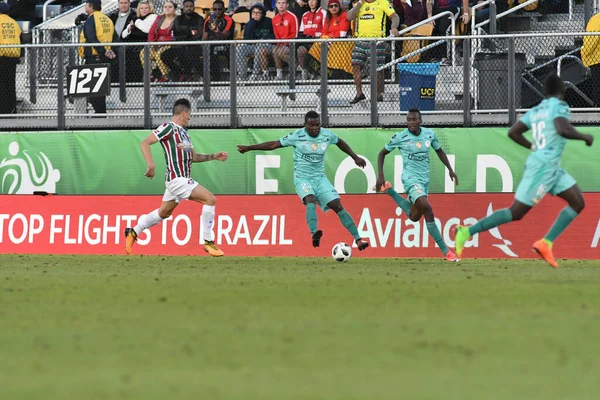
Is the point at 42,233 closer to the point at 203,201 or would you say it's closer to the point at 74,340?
the point at 203,201

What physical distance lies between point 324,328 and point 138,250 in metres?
12.2

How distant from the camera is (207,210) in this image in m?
17.8

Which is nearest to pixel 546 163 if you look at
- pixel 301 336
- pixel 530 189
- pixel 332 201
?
pixel 530 189

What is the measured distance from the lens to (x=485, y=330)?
8547 millimetres

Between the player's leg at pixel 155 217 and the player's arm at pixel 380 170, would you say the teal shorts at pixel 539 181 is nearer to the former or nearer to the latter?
the player's arm at pixel 380 170

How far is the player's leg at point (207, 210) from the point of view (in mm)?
17719

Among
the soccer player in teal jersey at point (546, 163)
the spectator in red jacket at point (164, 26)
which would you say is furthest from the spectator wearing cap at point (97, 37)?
the soccer player in teal jersey at point (546, 163)

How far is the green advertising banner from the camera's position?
19.4 m

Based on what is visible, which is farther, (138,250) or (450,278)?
(138,250)

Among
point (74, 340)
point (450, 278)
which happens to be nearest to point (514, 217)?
point (450, 278)

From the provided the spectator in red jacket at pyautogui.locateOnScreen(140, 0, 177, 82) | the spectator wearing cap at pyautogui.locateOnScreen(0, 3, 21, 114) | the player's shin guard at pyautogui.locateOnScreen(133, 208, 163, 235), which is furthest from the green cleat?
the spectator wearing cap at pyautogui.locateOnScreen(0, 3, 21, 114)

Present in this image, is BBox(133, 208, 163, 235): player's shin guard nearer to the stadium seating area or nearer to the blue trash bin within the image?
the stadium seating area

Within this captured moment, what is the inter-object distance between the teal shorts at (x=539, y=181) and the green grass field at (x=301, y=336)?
0.96m

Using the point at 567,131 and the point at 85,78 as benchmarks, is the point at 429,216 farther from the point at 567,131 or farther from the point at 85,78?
the point at 85,78
